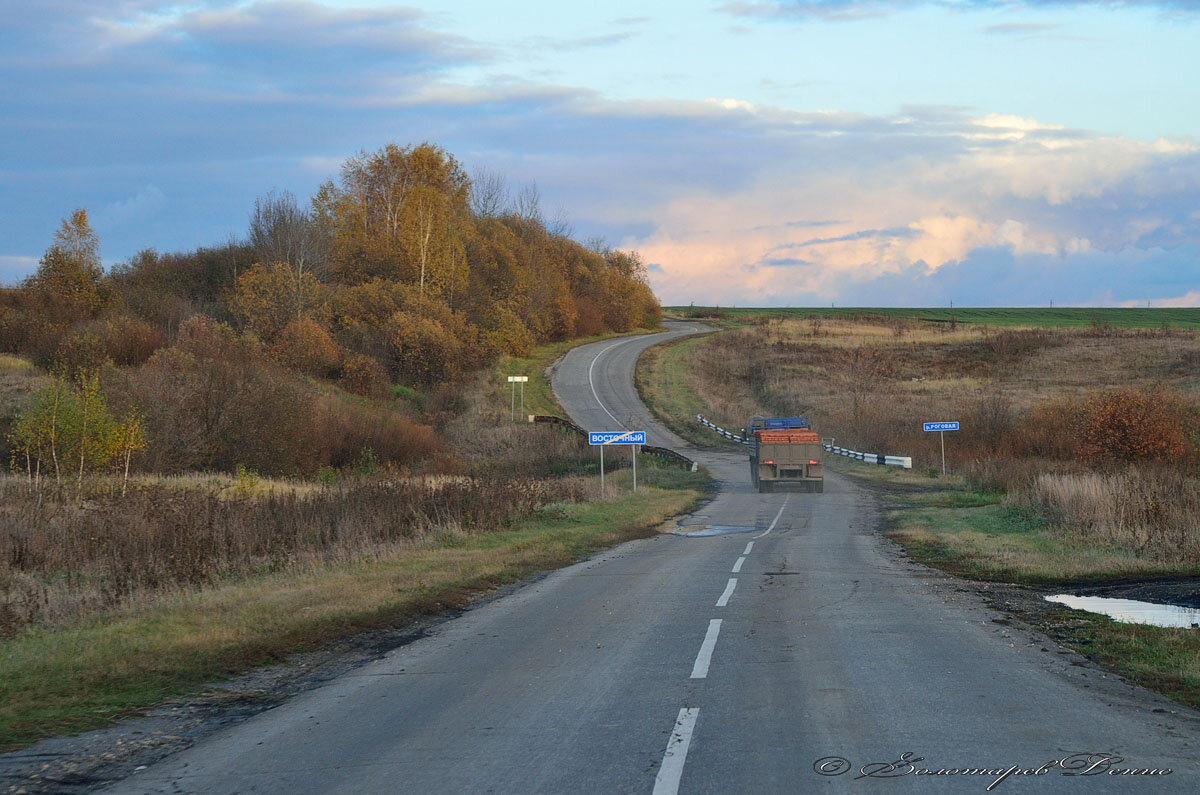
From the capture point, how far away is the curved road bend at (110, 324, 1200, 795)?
6.10 meters

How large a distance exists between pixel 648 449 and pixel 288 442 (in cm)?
2031

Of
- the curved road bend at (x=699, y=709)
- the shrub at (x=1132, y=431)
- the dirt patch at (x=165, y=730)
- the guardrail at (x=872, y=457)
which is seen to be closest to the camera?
the curved road bend at (x=699, y=709)

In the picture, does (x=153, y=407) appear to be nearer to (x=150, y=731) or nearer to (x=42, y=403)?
(x=42, y=403)

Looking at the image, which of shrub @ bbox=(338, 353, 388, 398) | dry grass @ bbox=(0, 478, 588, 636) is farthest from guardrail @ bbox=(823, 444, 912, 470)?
shrub @ bbox=(338, 353, 388, 398)

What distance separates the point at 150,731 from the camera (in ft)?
24.5

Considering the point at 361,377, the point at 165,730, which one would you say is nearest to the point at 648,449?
the point at 361,377

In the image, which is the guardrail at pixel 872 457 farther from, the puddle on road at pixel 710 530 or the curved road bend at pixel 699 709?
the curved road bend at pixel 699 709

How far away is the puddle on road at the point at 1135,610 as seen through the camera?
39.1 ft

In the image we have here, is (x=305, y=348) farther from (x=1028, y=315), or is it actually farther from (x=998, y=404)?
(x=1028, y=315)

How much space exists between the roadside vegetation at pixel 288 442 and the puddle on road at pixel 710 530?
1080mm

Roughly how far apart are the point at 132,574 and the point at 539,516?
37.4 ft

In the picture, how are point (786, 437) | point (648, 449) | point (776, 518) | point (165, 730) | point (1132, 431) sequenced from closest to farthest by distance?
point (165, 730) → point (776, 518) → point (1132, 431) → point (786, 437) → point (648, 449)

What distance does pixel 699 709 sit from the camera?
7574mm

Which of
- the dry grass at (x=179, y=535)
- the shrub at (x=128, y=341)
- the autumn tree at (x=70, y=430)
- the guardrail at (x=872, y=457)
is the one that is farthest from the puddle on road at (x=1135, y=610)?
the shrub at (x=128, y=341)
